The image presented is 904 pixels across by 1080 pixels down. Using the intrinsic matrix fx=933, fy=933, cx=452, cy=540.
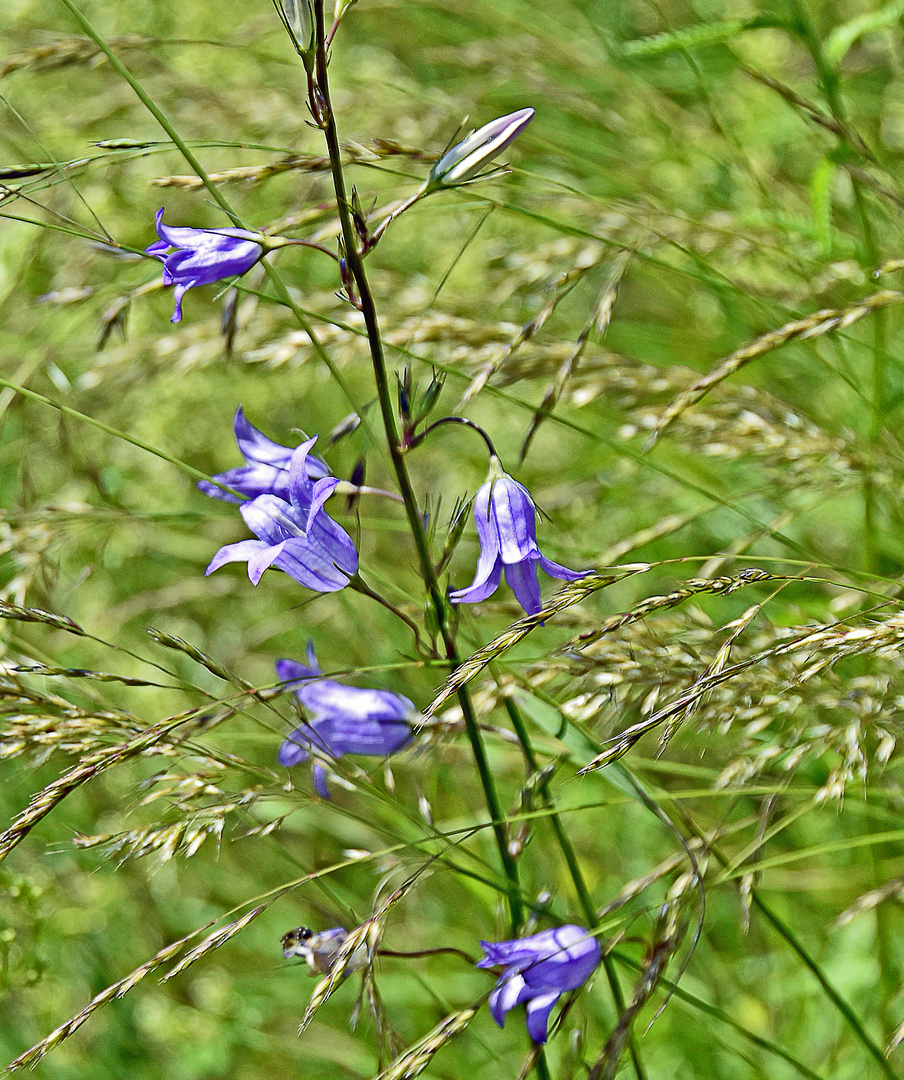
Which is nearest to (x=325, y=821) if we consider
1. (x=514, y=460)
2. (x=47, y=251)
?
(x=514, y=460)

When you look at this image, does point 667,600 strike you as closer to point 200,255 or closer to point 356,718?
point 356,718

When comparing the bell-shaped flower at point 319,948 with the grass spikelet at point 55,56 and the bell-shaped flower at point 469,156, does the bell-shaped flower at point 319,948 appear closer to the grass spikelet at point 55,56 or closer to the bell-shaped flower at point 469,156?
the bell-shaped flower at point 469,156

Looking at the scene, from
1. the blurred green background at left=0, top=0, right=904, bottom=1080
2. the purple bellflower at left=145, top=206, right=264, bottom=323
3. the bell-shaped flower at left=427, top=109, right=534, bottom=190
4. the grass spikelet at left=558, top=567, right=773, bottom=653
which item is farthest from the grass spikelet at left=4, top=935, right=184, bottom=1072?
the bell-shaped flower at left=427, top=109, right=534, bottom=190

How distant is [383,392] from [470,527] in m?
1.47

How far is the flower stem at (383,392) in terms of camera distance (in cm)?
79

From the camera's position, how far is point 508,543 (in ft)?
3.12

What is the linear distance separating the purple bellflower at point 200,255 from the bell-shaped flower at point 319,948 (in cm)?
62

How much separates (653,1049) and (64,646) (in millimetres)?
1386

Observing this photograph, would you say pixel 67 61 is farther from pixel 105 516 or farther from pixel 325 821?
pixel 325 821

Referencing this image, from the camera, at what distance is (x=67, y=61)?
55.8 inches

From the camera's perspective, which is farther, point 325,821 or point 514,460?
point 514,460

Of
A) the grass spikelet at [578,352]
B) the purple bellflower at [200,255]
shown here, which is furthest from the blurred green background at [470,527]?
the purple bellflower at [200,255]

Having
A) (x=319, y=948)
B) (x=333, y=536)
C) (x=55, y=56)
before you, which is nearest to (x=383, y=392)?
(x=333, y=536)

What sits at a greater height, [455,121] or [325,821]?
[455,121]
